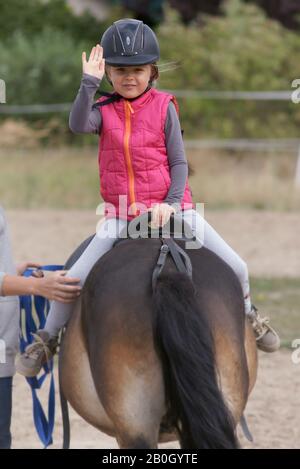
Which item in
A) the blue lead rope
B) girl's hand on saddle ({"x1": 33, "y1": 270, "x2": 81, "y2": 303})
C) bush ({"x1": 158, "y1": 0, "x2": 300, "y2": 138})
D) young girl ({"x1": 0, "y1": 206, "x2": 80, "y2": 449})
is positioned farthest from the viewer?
bush ({"x1": 158, "y1": 0, "x2": 300, "y2": 138})

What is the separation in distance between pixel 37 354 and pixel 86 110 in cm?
126

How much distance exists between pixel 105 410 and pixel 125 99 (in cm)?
151

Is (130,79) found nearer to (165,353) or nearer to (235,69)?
(165,353)

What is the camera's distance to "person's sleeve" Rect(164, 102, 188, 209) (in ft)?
14.8

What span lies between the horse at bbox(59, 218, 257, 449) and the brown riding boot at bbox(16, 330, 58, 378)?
80 cm

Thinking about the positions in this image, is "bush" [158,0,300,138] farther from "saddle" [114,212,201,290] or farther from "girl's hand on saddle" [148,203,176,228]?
"girl's hand on saddle" [148,203,176,228]

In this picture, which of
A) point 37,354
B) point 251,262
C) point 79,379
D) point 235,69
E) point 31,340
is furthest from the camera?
point 235,69

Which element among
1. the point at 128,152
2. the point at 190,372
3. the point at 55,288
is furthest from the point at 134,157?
the point at 190,372

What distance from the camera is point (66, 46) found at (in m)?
22.2

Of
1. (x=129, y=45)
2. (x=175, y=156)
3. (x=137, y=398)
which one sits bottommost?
(x=137, y=398)

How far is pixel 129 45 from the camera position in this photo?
176 inches

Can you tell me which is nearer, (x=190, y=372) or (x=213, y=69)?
(x=190, y=372)

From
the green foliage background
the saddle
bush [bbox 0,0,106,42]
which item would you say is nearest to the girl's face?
the saddle

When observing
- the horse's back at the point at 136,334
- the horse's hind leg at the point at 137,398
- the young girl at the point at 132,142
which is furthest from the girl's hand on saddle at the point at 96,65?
the horse's hind leg at the point at 137,398
